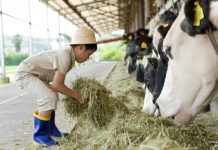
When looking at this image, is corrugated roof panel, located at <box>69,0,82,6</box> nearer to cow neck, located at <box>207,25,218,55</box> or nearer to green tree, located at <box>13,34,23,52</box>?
green tree, located at <box>13,34,23,52</box>

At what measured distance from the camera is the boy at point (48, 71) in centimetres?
374

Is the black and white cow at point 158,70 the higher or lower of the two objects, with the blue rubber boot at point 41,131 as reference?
higher

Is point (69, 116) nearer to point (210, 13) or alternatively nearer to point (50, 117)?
point (50, 117)

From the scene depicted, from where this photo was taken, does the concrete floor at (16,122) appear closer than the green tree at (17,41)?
Yes

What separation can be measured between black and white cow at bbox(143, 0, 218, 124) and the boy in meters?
0.99

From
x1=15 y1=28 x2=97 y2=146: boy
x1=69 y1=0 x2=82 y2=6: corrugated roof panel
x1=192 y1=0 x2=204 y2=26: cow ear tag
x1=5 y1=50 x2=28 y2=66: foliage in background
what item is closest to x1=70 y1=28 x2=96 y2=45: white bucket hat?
x1=15 y1=28 x2=97 y2=146: boy

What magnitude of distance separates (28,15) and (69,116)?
51.3 ft

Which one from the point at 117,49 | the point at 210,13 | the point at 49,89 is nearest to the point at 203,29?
the point at 210,13

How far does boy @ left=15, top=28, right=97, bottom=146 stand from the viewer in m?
3.74

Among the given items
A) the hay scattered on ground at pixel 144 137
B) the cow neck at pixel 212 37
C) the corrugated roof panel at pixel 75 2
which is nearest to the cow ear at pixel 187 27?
the cow neck at pixel 212 37

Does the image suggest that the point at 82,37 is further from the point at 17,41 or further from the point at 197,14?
the point at 17,41

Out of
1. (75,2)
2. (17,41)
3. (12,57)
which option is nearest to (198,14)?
(75,2)

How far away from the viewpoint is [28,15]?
62.3ft

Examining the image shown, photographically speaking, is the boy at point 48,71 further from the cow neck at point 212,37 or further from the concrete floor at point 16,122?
the cow neck at point 212,37
